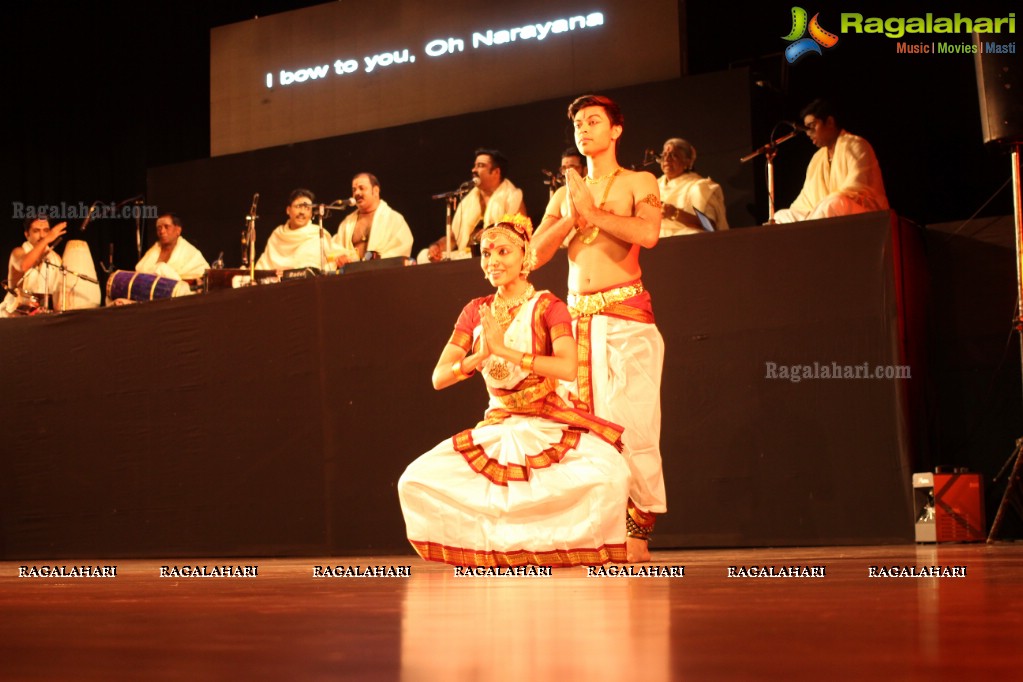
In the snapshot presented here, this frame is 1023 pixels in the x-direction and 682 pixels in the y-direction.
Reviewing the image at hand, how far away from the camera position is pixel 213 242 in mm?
8445

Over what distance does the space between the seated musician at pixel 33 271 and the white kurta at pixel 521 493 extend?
14.4ft

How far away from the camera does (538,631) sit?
1360mm

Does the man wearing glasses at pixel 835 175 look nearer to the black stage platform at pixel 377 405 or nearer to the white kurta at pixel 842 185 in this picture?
the white kurta at pixel 842 185

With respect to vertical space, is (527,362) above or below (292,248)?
below

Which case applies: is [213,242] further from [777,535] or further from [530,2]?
[777,535]

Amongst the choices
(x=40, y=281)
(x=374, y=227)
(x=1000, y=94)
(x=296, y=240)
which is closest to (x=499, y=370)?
(x=1000, y=94)

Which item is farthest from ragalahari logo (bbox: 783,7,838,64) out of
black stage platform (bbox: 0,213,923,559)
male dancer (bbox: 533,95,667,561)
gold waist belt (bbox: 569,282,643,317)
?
gold waist belt (bbox: 569,282,643,317)

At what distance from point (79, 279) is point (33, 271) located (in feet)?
0.94

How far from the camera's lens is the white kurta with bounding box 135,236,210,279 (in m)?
7.71

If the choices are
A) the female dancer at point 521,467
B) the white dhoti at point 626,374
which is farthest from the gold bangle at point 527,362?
the white dhoti at point 626,374

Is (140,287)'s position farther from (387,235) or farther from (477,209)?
(477,209)

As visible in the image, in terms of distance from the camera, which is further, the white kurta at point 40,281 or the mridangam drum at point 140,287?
the white kurta at point 40,281

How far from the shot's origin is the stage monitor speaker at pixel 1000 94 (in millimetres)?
4703

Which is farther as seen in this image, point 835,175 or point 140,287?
point 140,287
